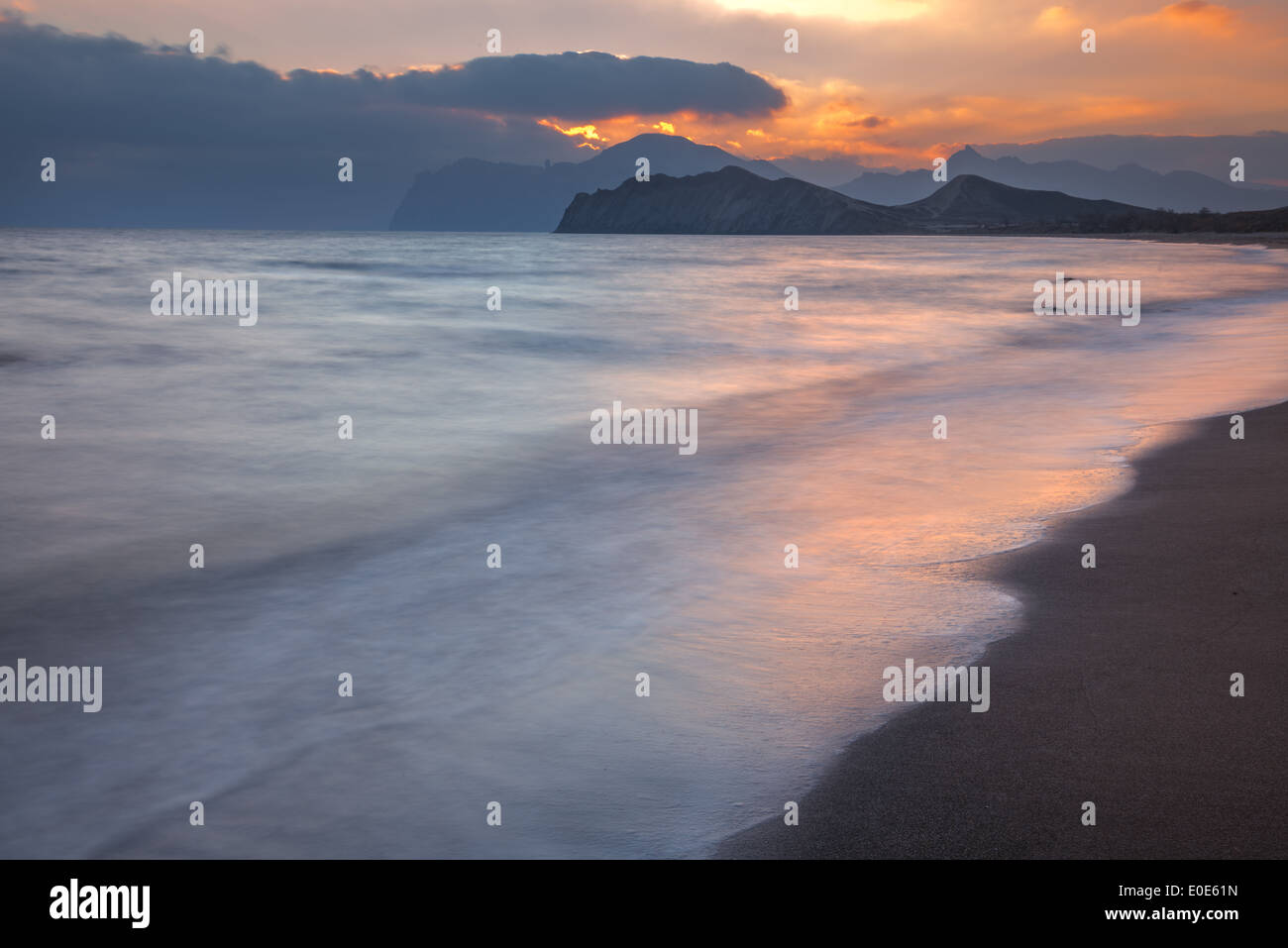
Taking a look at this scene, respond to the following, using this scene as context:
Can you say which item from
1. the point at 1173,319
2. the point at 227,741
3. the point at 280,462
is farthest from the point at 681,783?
the point at 1173,319

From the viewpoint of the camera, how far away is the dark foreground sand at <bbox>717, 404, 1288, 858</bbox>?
302 centimetres

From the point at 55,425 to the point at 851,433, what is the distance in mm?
9393

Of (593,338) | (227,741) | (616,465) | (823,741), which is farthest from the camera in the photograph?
(593,338)

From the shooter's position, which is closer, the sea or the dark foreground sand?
the dark foreground sand

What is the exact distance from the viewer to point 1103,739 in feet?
11.5

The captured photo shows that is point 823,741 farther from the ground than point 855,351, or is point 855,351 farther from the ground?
point 855,351

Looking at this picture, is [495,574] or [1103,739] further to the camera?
[495,574]

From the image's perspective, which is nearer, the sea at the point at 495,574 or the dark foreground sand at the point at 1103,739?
the dark foreground sand at the point at 1103,739

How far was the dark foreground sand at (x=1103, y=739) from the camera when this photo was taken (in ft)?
9.91

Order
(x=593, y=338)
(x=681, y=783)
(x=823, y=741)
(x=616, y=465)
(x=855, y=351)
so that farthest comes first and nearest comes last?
1. (x=593, y=338)
2. (x=855, y=351)
3. (x=616, y=465)
4. (x=823, y=741)
5. (x=681, y=783)

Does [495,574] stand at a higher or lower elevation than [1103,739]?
higher

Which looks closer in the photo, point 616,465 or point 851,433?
point 616,465

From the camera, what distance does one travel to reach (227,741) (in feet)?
13.1
